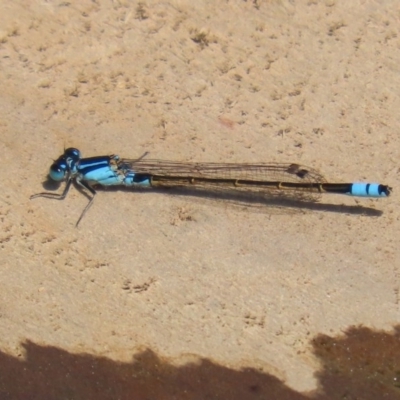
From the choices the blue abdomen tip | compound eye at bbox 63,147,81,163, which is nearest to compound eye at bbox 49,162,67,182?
compound eye at bbox 63,147,81,163

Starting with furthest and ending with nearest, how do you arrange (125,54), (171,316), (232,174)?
(125,54), (232,174), (171,316)

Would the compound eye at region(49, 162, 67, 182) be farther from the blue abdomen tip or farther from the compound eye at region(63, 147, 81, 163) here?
the blue abdomen tip

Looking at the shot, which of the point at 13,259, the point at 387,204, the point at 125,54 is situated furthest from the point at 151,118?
the point at 387,204

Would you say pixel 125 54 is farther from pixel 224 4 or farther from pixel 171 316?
pixel 171 316

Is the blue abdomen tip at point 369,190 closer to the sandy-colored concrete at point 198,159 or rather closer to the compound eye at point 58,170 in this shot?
the sandy-colored concrete at point 198,159

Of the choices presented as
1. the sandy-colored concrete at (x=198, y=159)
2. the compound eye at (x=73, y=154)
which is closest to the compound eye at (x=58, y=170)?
the compound eye at (x=73, y=154)

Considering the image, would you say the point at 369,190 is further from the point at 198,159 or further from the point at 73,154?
the point at 73,154

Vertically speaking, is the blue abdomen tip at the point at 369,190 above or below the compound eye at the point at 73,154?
above
